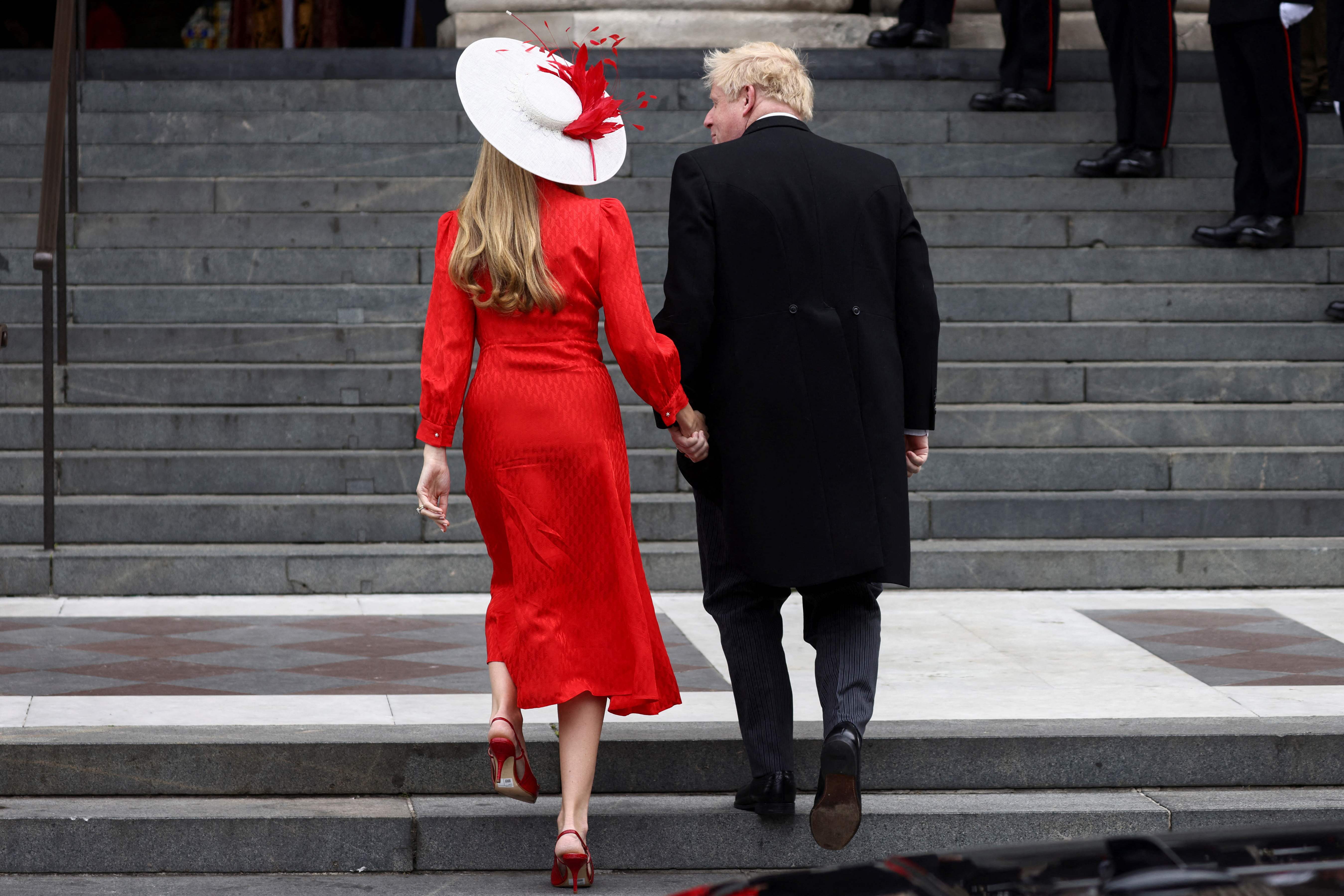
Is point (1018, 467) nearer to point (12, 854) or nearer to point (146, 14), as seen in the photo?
point (12, 854)

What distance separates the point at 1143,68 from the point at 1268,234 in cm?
117

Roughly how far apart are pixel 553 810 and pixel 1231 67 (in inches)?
251

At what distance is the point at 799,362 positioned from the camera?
13.2ft

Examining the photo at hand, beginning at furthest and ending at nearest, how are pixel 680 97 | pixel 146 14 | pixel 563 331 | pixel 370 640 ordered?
1. pixel 146 14
2. pixel 680 97
3. pixel 370 640
4. pixel 563 331

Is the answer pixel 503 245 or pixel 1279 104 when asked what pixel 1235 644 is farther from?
pixel 1279 104

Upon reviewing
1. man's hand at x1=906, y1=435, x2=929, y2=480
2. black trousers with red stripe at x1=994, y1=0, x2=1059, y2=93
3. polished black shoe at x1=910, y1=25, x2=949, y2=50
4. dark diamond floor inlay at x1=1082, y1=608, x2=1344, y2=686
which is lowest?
dark diamond floor inlay at x1=1082, y1=608, x2=1344, y2=686

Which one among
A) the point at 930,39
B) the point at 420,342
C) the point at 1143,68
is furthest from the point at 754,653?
the point at 930,39

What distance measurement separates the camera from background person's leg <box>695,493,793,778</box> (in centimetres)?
418

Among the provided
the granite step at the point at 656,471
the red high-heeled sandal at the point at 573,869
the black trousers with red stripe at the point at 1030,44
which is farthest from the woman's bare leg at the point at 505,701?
the black trousers with red stripe at the point at 1030,44

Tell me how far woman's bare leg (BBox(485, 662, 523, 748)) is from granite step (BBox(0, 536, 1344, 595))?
8.92 feet

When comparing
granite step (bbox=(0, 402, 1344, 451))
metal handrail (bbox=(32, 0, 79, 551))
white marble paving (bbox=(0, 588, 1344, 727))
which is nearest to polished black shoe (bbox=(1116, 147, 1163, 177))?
granite step (bbox=(0, 402, 1344, 451))

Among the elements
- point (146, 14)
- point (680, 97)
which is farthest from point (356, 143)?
point (146, 14)

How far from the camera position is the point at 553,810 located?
4352 mm

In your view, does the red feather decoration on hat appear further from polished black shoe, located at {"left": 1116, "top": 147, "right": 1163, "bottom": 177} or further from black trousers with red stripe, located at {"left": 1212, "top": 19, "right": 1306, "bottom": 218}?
polished black shoe, located at {"left": 1116, "top": 147, "right": 1163, "bottom": 177}
